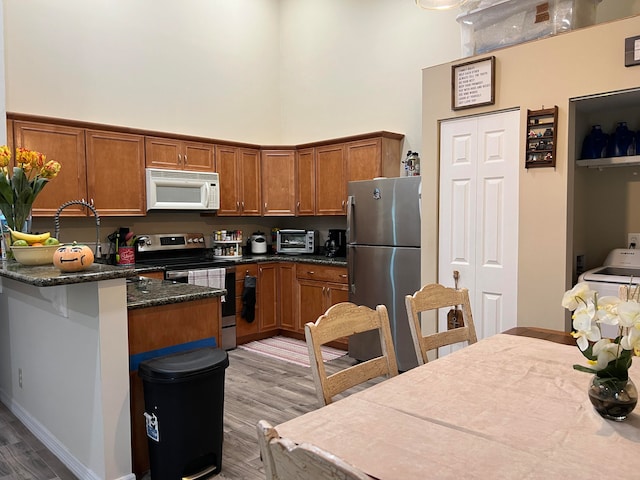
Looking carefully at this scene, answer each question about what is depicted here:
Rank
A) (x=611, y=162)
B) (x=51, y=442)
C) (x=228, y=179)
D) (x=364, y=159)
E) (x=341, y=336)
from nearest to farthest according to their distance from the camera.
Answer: (x=341, y=336)
(x=51, y=442)
(x=611, y=162)
(x=364, y=159)
(x=228, y=179)

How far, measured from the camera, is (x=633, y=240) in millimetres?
3295

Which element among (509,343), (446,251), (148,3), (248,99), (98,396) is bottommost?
(98,396)

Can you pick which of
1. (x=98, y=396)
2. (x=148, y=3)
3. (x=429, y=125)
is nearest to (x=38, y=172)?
(x=98, y=396)

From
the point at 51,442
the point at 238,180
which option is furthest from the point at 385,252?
the point at 51,442

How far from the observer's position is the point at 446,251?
346cm

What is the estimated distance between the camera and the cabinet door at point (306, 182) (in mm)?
5242

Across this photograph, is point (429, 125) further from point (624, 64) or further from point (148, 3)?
point (148, 3)

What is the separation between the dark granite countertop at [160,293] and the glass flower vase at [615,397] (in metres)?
1.92

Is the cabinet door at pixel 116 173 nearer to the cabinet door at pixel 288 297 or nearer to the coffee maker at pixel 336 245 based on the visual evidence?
the cabinet door at pixel 288 297

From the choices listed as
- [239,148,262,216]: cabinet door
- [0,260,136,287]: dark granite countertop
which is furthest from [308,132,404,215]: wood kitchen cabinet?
[0,260,136,287]: dark granite countertop

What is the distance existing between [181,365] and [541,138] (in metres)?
2.49

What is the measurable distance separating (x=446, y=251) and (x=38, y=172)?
2.77 m

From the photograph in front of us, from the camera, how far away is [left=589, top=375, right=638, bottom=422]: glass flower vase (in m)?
1.22

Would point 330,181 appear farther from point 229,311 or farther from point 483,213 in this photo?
point 483,213
